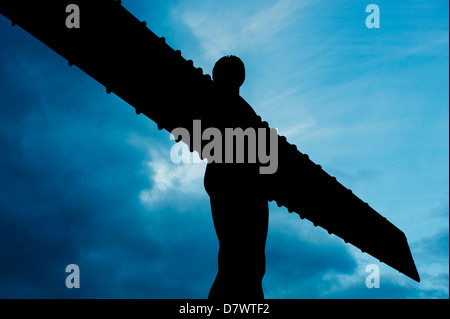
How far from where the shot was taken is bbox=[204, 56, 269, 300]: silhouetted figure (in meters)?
2.44

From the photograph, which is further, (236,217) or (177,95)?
(236,217)

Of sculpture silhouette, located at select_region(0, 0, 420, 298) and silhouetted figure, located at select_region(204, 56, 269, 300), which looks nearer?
sculpture silhouette, located at select_region(0, 0, 420, 298)

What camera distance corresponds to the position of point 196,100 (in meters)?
2.48

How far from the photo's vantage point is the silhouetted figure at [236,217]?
8.00 feet

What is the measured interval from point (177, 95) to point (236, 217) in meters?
1.03

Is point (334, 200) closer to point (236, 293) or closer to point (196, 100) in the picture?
point (236, 293)

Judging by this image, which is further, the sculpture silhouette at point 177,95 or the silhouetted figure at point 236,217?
the silhouetted figure at point 236,217

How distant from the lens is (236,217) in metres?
2.67

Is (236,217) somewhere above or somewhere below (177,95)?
below

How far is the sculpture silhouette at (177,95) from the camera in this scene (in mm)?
2029
